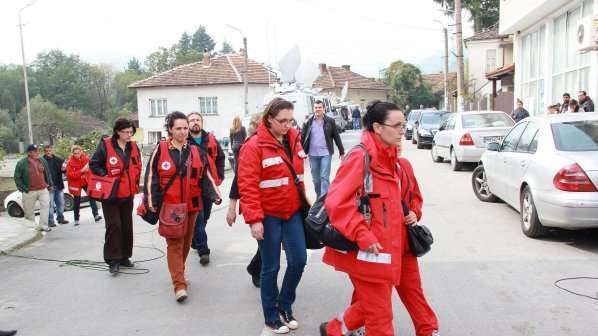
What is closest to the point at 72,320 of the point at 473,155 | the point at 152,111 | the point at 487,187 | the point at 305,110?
the point at 487,187

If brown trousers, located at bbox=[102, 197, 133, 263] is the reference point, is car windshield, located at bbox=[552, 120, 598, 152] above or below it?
above

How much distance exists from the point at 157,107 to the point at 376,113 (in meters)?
45.0

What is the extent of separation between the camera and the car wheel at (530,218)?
6719 millimetres

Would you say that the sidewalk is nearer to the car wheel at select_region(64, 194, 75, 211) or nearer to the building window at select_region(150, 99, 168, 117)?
the car wheel at select_region(64, 194, 75, 211)

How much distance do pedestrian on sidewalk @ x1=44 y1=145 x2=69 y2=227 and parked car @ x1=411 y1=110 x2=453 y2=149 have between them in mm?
14571

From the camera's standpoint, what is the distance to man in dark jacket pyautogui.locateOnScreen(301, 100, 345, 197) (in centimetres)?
905

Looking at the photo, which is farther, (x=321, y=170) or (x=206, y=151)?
(x=321, y=170)

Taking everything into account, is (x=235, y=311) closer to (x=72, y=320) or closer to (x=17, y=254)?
(x=72, y=320)

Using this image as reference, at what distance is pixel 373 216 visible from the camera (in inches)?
129

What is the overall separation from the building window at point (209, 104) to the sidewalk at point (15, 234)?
34.3 meters

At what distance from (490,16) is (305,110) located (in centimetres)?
3544

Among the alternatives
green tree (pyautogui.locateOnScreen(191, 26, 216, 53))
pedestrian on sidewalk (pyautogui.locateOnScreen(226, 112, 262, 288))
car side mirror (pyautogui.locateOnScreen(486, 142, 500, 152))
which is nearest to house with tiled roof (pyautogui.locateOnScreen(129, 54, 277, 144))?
car side mirror (pyautogui.locateOnScreen(486, 142, 500, 152))

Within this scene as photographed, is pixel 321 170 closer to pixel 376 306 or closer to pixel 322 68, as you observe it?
pixel 376 306

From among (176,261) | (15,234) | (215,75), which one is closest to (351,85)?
(215,75)
